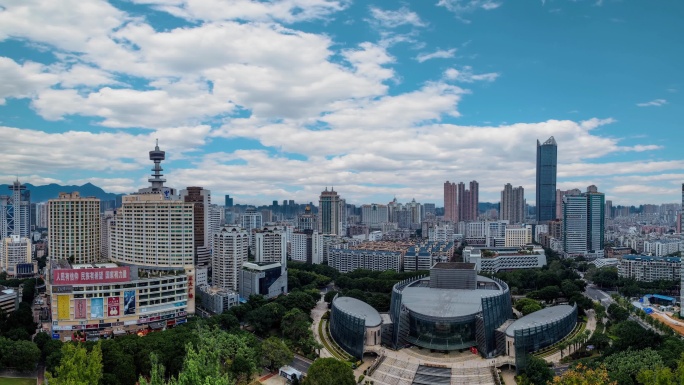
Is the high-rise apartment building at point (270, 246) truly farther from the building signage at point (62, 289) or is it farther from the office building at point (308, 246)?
the building signage at point (62, 289)

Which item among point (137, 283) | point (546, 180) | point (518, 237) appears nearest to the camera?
point (137, 283)

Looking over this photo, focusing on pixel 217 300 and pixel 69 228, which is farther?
pixel 69 228

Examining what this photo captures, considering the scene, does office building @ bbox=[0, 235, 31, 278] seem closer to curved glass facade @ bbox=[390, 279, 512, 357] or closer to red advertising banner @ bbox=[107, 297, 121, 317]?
red advertising banner @ bbox=[107, 297, 121, 317]

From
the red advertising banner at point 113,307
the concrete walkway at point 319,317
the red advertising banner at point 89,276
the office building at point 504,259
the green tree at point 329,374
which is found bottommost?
the concrete walkway at point 319,317

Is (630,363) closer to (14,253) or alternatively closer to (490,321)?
(490,321)

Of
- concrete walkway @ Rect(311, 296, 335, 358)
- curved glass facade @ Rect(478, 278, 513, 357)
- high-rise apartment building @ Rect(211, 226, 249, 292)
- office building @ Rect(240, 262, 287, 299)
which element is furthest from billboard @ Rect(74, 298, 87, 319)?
curved glass facade @ Rect(478, 278, 513, 357)

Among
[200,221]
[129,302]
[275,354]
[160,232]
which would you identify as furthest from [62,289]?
[200,221]

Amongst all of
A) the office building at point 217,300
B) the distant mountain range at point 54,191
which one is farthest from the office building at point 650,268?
the distant mountain range at point 54,191
